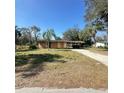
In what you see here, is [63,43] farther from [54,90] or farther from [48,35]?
[54,90]

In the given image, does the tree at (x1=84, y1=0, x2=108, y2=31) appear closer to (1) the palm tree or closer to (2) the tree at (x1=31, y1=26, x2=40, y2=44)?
(1) the palm tree

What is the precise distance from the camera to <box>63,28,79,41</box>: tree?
1.83m

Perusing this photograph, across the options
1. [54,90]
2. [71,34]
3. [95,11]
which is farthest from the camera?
[95,11]

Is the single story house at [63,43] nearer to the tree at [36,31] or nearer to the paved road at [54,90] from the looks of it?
the tree at [36,31]

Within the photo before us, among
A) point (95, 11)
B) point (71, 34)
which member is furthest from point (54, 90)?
point (95, 11)

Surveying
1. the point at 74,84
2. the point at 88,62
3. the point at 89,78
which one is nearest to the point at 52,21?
the point at 74,84

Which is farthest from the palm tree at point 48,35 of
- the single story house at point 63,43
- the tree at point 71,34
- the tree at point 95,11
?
the tree at point 95,11

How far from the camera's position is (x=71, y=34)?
1.97 m

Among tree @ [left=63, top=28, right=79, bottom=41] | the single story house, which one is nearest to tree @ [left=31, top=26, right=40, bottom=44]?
the single story house

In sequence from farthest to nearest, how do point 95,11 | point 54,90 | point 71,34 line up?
point 95,11 → point 71,34 → point 54,90
